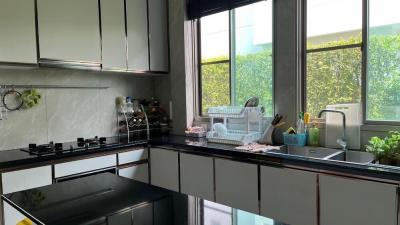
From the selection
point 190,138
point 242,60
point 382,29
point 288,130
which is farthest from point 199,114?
point 382,29

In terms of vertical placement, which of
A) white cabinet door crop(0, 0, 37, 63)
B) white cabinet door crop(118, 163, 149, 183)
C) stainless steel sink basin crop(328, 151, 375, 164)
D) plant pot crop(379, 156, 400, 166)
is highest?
white cabinet door crop(0, 0, 37, 63)

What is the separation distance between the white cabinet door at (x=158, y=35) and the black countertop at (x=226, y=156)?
3.04 feet

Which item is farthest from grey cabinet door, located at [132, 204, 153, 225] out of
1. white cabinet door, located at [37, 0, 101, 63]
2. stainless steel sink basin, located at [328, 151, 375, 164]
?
white cabinet door, located at [37, 0, 101, 63]

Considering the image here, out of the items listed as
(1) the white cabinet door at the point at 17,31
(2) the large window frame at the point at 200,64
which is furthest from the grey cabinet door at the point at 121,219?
(2) the large window frame at the point at 200,64

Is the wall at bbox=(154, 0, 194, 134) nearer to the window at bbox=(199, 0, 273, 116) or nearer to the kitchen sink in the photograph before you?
the window at bbox=(199, 0, 273, 116)

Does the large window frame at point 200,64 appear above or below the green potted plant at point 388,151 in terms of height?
above

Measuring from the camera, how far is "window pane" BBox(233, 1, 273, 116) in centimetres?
285

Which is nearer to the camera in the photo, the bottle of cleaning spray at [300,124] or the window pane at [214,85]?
the bottle of cleaning spray at [300,124]

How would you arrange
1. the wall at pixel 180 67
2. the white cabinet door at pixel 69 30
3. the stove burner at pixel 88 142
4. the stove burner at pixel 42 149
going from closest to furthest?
the stove burner at pixel 42 149 < the white cabinet door at pixel 69 30 < the stove burner at pixel 88 142 < the wall at pixel 180 67

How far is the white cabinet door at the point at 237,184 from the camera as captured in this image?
222 cm

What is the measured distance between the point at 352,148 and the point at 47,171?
2.39 metres

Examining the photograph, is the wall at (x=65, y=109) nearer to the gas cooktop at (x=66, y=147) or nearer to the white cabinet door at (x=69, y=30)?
the gas cooktop at (x=66, y=147)

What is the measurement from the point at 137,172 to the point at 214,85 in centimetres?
126

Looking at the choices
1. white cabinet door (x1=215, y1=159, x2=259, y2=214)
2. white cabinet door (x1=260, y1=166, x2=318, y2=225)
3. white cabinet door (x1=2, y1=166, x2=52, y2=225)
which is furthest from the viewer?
white cabinet door (x1=215, y1=159, x2=259, y2=214)
